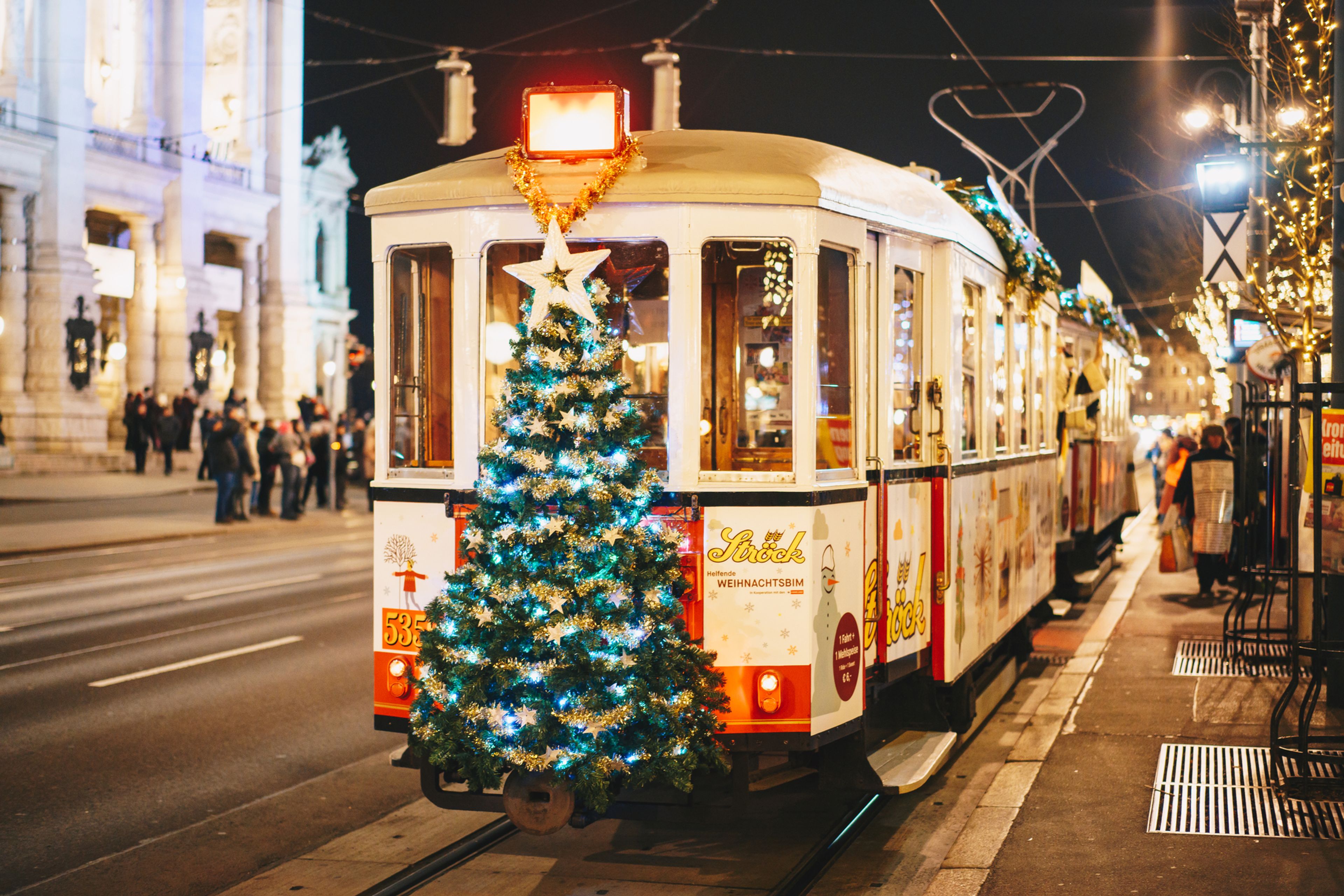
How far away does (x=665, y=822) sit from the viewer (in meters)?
6.58

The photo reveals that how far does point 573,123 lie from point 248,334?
49.7m

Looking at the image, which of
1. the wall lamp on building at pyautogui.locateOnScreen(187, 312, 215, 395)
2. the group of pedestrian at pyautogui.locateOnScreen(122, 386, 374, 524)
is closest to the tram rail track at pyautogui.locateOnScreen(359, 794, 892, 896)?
the group of pedestrian at pyautogui.locateOnScreen(122, 386, 374, 524)

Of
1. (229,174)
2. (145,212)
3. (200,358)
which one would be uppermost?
(229,174)

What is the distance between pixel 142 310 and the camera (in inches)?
1821

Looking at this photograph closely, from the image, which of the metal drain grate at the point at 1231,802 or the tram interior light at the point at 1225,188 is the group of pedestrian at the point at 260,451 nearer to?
the tram interior light at the point at 1225,188

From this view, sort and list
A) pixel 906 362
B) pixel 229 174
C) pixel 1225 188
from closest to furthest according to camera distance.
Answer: pixel 906 362 → pixel 1225 188 → pixel 229 174

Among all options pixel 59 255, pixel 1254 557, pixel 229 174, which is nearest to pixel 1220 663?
pixel 1254 557

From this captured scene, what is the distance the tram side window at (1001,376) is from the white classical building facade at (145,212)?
104 feet

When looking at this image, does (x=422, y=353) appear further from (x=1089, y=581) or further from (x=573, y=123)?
(x=1089, y=581)

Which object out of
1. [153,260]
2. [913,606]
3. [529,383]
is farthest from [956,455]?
[153,260]

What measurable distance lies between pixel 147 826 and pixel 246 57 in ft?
161

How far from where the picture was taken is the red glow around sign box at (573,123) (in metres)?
5.39

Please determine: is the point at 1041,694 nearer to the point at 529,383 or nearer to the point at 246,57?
the point at 529,383

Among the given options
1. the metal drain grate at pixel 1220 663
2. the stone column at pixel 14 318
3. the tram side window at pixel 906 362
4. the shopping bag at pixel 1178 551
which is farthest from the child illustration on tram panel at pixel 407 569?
the stone column at pixel 14 318
